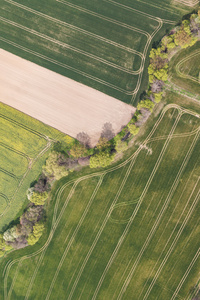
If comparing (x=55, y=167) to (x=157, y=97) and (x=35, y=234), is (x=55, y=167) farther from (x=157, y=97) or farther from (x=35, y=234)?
(x=157, y=97)

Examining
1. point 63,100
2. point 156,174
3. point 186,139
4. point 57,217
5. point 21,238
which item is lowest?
point 21,238

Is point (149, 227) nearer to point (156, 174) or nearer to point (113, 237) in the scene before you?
point (113, 237)

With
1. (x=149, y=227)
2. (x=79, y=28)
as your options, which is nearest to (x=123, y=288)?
(x=149, y=227)

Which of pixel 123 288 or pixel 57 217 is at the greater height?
pixel 57 217

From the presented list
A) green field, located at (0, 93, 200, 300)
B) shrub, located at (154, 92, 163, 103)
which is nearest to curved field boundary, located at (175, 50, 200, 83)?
green field, located at (0, 93, 200, 300)

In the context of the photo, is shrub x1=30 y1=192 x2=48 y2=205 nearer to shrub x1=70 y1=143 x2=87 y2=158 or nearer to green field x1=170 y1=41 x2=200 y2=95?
shrub x1=70 y1=143 x2=87 y2=158

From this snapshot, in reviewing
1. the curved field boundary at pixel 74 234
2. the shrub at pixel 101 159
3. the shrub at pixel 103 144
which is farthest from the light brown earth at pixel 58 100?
the curved field boundary at pixel 74 234

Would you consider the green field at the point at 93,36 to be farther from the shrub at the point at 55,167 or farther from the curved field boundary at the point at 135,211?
the shrub at the point at 55,167
